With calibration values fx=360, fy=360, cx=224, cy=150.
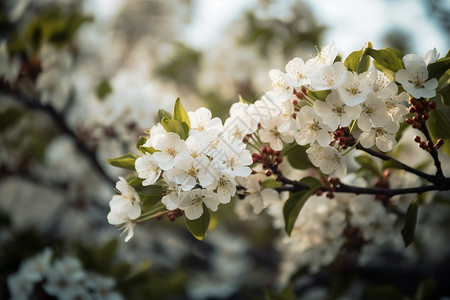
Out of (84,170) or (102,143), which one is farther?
(84,170)

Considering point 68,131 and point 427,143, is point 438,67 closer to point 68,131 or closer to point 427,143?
point 427,143

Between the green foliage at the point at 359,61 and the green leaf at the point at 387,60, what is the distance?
18 mm

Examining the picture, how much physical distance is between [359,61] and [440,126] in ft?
1.35

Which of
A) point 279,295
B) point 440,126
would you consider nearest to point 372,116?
point 440,126

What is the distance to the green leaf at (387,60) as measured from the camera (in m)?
1.13

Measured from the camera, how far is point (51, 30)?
2543 mm

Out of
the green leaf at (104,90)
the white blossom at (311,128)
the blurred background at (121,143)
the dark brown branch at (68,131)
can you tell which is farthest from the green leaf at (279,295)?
the green leaf at (104,90)

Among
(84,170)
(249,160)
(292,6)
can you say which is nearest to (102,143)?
(84,170)

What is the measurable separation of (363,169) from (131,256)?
2.77 metres

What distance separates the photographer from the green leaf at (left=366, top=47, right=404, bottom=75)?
113cm

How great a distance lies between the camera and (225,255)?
145 inches

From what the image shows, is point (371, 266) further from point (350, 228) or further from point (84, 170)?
point (84, 170)

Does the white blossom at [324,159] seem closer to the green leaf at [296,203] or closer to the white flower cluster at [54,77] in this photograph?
the green leaf at [296,203]

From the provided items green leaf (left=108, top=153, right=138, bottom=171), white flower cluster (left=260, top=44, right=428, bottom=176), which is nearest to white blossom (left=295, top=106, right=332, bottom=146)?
white flower cluster (left=260, top=44, right=428, bottom=176)
